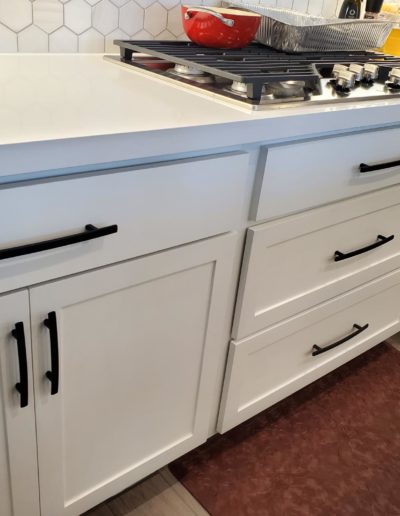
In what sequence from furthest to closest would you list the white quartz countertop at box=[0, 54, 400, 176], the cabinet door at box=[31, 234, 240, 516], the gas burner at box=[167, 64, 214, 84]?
the gas burner at box=[167, 64, 214, 84] → the cabinet door at box=[31, 234, 240, 516] → the white quartz countertop at box=[0, 54, 400, 176]

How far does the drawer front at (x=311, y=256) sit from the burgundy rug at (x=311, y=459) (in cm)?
40

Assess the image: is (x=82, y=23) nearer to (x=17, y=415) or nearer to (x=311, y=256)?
(x=311, y=256)

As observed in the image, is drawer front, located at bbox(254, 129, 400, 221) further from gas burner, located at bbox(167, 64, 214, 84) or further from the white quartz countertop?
gas burner, located at bbox(167, 64, 214, 84)

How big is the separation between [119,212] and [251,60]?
1.84ft

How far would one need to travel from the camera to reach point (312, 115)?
845mm

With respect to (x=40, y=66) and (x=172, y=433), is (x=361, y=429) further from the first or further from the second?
(x=40, y=66)

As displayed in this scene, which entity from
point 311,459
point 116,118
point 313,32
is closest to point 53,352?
point 116,118

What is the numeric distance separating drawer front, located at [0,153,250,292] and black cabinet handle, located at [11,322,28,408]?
0.20 feet

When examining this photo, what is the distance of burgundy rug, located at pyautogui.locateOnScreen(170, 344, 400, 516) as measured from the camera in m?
1.16

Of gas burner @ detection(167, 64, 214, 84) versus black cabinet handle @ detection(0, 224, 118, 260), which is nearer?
black cabinet handle @ detection(0, 224, 118, 260)

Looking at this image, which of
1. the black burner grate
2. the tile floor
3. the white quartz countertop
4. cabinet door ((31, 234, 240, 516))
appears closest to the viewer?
the white quartz countertop

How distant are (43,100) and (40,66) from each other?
30 centimetres

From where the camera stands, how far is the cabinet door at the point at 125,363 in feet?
2.40

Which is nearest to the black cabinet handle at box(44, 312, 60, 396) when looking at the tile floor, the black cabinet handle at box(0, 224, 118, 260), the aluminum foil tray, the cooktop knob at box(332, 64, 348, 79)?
the black cabinet handle at box(0, 224, 118, 260)
